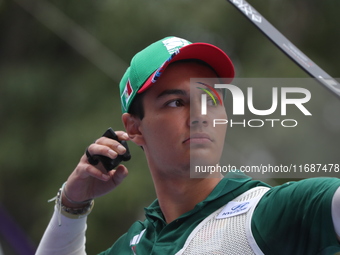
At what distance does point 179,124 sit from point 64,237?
0.77 metres

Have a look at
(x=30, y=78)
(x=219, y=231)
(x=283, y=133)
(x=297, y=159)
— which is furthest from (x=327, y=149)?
(x=30, y=78)

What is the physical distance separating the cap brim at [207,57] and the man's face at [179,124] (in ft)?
0.10

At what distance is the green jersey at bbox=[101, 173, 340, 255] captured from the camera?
5.93ft

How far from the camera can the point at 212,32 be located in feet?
20.8

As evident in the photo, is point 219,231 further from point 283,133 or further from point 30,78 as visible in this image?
point 30,78

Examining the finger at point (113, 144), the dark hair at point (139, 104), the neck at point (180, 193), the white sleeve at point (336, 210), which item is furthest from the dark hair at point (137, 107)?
the white sleeve at point (336, 210)

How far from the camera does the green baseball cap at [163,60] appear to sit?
2361 mm

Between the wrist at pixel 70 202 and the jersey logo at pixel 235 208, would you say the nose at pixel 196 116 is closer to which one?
the jersey logo at pixel 235 208

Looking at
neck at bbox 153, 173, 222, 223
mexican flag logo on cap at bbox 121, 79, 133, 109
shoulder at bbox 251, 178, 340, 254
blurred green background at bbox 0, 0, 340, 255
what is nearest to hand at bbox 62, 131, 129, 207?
mexican flag logo on cap at bbox 121, 79, 133, 109

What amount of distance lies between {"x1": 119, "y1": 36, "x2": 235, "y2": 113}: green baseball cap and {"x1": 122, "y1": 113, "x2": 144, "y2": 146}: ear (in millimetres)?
31

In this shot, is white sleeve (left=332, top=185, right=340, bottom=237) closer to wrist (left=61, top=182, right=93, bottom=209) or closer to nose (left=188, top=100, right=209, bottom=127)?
nose (left=188, top=100, right=209, bottom=127)

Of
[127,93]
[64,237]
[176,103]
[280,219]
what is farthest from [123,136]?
[280,219]

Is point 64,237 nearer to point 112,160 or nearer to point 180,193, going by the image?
point 112,160

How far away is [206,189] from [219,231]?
25 centimetres
